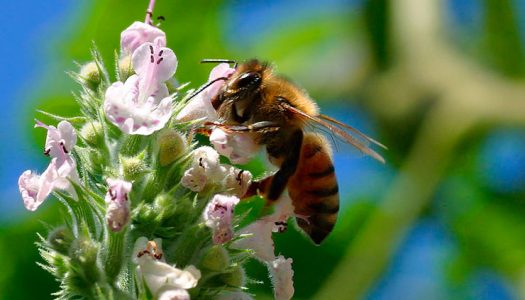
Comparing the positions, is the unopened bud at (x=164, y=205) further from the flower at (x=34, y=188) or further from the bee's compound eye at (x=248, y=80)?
the bee's compound eye at (x=248, y=80)

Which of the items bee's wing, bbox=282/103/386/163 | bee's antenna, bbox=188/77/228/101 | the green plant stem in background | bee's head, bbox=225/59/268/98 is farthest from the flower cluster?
the green plant stem in background

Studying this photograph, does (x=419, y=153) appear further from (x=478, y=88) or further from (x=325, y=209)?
(x=325, y=209)

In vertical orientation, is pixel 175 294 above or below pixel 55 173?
below

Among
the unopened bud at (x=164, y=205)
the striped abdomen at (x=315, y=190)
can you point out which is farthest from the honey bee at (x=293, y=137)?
the unopened bud at (x=164, y=205)

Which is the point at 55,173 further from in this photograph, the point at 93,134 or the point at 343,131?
the point at 343,131

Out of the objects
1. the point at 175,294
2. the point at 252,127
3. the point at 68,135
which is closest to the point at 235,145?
the point at 252,127

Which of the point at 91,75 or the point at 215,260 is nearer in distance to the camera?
the point at 215,260
